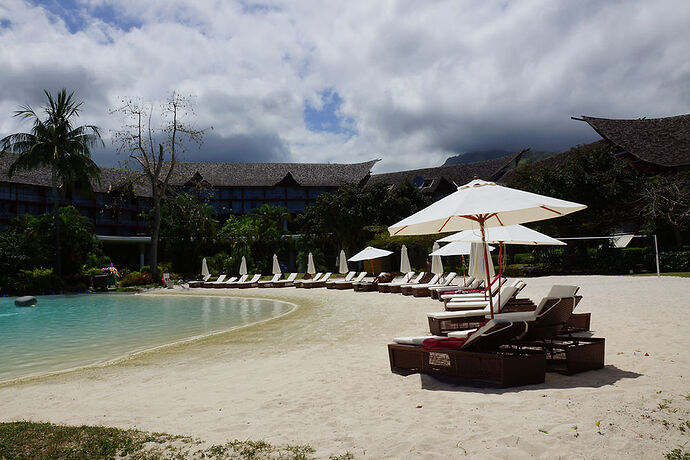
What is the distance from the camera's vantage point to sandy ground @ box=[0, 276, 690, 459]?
3.09 m

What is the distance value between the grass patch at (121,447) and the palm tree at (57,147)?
26153 millimetres

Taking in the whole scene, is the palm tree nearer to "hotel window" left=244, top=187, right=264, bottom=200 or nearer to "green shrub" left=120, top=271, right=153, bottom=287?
"green shrub" left=120, top=271, right=153, bottom=287

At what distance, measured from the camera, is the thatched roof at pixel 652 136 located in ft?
85.5

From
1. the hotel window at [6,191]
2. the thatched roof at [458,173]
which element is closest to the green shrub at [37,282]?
the hotel window at [6,191]

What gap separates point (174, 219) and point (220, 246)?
3749 millimetres

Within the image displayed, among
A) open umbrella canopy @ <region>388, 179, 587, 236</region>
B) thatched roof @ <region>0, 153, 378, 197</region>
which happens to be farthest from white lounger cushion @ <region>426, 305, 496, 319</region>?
thatched roof @ <region>0, 153, 378, 197</region>

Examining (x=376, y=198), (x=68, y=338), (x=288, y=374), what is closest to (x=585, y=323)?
(x=288, y=374)

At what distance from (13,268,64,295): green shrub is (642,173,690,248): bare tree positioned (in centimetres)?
2814

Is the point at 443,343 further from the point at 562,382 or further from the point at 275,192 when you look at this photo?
the point at 275,192

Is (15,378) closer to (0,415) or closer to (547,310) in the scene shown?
(0,415)

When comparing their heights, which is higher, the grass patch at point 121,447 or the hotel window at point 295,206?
the hotel window at point 295,206

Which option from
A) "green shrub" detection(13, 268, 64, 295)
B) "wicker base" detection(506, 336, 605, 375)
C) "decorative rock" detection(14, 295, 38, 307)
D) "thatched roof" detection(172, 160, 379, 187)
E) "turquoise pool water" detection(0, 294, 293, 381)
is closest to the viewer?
"wicker base" detection(506, 336, 605, 375)

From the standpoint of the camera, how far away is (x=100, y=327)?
12078 mm

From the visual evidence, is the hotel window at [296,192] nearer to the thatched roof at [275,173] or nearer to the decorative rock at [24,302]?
the thatched roof at [275,173]
